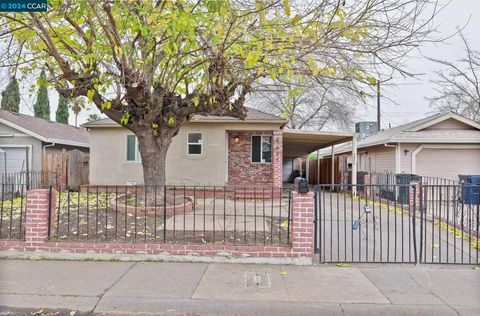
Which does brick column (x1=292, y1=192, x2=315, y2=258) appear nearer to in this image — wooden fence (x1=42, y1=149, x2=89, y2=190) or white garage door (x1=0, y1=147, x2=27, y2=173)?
wooden fence (x1=42, y1=149, x2=89, y2=190)

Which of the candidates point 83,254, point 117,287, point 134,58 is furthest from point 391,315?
point 134,58

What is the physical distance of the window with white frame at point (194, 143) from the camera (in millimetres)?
13133

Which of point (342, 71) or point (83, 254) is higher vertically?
point (342, 71)

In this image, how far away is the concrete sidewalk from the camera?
372cm

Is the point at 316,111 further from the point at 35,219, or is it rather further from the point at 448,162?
the point at 35,219

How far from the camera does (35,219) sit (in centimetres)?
535

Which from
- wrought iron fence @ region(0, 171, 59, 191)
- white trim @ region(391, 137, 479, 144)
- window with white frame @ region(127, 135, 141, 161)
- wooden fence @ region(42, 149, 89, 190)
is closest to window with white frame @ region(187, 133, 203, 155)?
window with white frame @ region(127, 135, 141, 161)

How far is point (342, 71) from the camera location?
6.24m

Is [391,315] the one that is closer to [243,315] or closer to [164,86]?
[243,315]

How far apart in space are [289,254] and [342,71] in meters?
3.56

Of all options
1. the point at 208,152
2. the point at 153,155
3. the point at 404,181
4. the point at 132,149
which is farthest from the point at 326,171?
the point at 153,155

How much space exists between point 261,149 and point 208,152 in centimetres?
220

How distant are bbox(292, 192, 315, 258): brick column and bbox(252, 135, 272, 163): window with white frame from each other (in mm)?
8341

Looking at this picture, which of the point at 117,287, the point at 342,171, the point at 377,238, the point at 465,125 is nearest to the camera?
the point at 117,287
